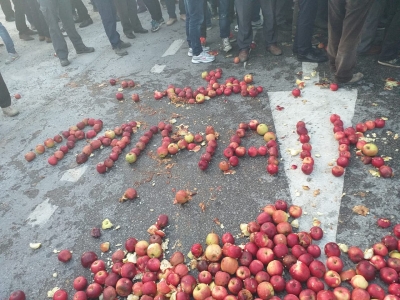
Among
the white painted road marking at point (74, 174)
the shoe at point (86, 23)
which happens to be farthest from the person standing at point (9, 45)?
the white painted road marking at point (74, 174)

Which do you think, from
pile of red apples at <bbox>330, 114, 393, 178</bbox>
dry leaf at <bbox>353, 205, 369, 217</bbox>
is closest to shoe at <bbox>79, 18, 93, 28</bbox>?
pile of red apples at <bbox>330, 114, 393, 178</bbox>

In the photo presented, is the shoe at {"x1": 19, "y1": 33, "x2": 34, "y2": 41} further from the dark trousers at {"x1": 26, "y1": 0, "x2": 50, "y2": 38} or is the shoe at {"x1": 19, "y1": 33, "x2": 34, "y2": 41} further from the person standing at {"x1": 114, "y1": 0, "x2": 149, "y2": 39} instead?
the person standing at {"x1": 114, "y1": 0, "x2": 149, "y2": 39}

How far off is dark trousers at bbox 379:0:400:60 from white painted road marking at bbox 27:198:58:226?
5552 millimetres

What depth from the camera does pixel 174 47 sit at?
25.1ft

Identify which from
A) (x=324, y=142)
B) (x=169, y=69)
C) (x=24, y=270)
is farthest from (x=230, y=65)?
(x=24, y=270)

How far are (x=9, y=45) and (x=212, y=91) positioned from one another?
622cm

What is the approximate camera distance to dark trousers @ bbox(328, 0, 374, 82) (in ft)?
14.1

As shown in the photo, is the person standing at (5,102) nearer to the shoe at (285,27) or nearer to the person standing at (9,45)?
the person standing at (9,45)

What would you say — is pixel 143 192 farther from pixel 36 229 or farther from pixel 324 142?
pixel 324 142

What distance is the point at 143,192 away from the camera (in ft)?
12.6

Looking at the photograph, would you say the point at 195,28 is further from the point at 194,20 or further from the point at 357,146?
A: the point at 357,146

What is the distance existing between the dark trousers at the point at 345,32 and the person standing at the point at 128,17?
5.37 metres

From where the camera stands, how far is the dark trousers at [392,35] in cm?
Result: 508

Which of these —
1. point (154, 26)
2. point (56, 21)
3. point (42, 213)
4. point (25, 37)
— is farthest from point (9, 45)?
point (42, 213)
